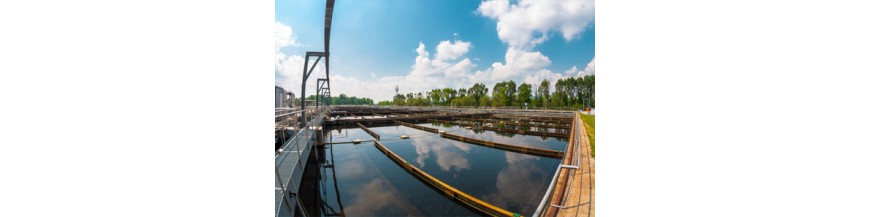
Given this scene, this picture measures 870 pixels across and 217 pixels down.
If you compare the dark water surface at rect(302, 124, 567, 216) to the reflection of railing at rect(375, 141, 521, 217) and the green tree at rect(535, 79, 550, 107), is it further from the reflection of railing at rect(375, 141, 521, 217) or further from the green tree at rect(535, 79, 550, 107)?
the green tree at rect(535, 79, 550, 107)

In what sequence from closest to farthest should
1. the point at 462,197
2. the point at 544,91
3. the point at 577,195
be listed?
the point at 577,195 < the point at 462,197 < the point at 544,91

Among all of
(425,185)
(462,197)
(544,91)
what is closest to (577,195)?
(462,197)

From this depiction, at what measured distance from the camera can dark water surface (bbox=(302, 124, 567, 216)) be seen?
7.63 ft

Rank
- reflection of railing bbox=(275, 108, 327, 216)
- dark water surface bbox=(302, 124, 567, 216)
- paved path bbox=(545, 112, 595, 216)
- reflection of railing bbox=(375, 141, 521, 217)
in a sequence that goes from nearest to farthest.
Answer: reflection of railing bbox=(275, 108, 327, 216) < paved path bbox=(545, 112, 595, 216) < reflection of railing bbox=(375, 141, 521, 217) < dark water surface bbox=(302, 124, 567, 216)

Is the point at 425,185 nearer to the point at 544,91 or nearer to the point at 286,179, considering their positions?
the point at 286,179

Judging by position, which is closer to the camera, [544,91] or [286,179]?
[286,179]

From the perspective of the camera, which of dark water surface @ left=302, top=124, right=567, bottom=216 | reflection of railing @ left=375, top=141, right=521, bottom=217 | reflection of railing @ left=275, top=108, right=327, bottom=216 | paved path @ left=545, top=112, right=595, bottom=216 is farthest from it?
dark water surface @ left=302, top=124, right=567, bottom=216

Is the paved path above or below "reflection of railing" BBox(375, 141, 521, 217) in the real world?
above

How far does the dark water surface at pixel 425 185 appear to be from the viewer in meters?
2.32

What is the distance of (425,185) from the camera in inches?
105

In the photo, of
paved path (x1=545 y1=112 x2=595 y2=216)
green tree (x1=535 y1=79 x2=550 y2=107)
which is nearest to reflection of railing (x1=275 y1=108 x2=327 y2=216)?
paved path (x1=545 y1=112 x2=595 y2=216)

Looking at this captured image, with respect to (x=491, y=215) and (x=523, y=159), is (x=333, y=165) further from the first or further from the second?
(x=523, y=159)
